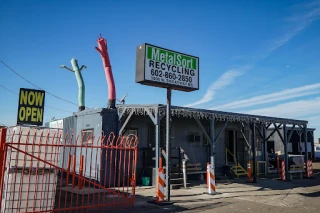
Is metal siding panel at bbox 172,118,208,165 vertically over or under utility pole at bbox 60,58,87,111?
under

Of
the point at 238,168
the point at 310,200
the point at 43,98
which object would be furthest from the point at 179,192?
the point at 238,168

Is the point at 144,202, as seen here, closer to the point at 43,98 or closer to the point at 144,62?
the point at 144,62

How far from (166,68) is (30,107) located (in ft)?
18.8

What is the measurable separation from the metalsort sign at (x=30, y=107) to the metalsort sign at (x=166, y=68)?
15.3 ft

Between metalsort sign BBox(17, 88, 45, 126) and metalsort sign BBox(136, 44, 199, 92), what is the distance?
465 centimetres

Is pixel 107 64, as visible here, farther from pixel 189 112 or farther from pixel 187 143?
pixel 189 112

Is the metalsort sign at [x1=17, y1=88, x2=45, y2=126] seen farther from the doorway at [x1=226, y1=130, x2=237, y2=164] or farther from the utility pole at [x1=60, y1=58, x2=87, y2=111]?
the doorway at [x1=226, y1=130, x2=237, y2=164]

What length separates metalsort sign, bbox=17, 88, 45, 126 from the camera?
11.8 meters

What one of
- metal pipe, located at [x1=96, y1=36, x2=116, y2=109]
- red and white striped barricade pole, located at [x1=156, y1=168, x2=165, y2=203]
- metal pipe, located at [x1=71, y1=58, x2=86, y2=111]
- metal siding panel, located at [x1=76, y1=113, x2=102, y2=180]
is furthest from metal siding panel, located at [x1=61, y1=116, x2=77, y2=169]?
red and white striped barricade pole, located at [x1=156, y1=168, x2=165, y2=203]

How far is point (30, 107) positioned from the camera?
39.2 feet

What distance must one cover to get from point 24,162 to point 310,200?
972 cm

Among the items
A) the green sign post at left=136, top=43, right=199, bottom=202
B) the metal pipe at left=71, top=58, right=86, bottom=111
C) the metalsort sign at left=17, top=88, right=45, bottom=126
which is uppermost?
the metal pipe at left=71, top=58, right=86, bottom=111

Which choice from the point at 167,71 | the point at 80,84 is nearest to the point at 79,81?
the point at 80,84

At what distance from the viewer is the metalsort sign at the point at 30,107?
11773 millimetres
